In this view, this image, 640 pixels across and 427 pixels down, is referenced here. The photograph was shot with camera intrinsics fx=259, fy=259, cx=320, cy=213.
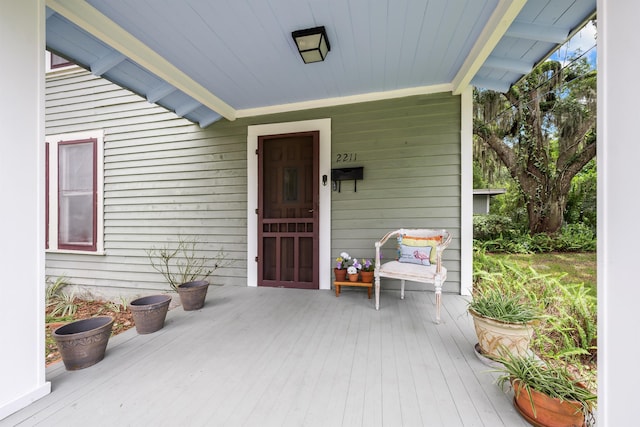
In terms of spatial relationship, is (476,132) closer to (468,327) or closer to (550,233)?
(550,233)

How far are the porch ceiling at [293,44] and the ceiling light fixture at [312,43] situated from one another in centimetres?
5

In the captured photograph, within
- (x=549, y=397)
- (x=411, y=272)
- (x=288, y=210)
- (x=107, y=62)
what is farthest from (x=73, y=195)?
(x=549, y=397)

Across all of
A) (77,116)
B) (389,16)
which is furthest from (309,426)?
(77,116)

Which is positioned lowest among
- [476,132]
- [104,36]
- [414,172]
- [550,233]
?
[550,233]

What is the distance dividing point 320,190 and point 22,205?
280 centimetres

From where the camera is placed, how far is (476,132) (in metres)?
6.64

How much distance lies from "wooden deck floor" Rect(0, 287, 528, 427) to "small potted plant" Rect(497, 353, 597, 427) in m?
0.11

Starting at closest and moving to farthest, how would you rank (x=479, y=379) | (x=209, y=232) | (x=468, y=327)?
(x=479, y=379) → (x=468, y=327) → (x=209, y=232)

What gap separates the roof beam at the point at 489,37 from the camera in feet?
6.22

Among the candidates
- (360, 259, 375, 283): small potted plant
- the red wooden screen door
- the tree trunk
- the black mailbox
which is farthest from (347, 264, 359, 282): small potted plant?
the tree trunk

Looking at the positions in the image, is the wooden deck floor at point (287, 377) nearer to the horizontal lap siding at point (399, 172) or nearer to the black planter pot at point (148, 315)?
the black planter pot at point (148, 315)

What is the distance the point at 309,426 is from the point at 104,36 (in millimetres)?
3257

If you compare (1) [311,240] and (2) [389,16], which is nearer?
(2) [389,16]

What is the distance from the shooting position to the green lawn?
438cm
